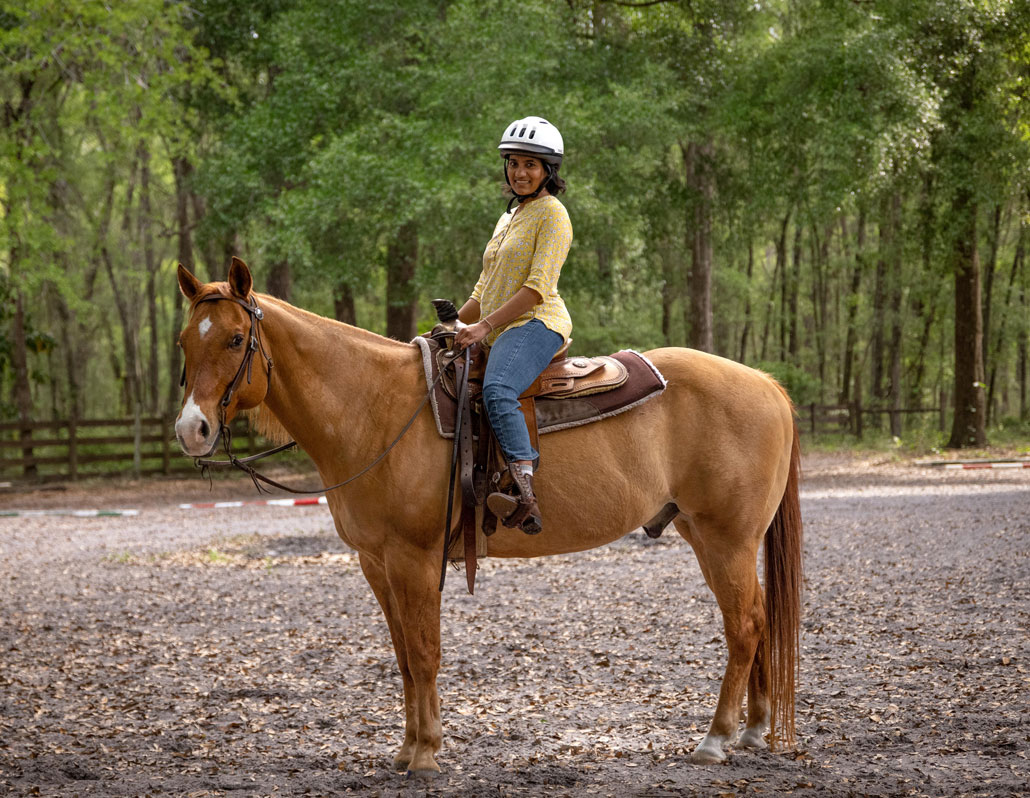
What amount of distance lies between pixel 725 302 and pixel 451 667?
30942 mm

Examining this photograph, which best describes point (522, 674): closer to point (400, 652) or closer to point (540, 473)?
point (400, 652)

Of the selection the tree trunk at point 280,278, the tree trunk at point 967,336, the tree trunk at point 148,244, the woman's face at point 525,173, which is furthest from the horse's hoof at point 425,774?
the tree trunk at point 148,244

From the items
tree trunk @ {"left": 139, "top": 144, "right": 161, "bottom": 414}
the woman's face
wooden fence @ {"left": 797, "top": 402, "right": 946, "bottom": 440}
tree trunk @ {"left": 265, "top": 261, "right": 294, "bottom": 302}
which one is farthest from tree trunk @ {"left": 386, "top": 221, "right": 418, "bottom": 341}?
the woman's face

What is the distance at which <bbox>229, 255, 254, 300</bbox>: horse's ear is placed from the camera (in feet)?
12.5

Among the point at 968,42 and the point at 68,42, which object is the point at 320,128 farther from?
the point at 968,42

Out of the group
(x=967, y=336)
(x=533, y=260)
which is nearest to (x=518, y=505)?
(x=533, y=260)

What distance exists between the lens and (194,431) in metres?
3.61

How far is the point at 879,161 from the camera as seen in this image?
15.5m

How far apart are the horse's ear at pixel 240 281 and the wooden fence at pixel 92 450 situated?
1815 cm

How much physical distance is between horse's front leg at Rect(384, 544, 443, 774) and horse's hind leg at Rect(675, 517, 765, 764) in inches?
49.0

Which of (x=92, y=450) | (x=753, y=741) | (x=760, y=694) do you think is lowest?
(x=92, y=450)

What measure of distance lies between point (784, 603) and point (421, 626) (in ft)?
6.03

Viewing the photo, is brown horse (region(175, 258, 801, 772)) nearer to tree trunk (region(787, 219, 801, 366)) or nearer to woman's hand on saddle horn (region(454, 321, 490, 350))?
woman's hand on saddle horn (region(454, 321, 490, 350))

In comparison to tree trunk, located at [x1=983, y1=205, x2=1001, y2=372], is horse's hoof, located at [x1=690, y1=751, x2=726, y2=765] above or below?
below
